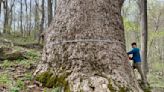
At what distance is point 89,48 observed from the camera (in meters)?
5.31

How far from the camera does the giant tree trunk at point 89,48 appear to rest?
5020 mm

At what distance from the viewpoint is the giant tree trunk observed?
5.02 m

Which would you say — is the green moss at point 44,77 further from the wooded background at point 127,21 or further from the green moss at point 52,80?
the wooded background at point 127,21

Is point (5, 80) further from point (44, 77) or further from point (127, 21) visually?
point (127, 21)

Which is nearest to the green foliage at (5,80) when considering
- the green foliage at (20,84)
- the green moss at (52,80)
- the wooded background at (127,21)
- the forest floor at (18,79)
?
the forest floor at (18,79)

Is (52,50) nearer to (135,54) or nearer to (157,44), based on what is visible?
(135,54)

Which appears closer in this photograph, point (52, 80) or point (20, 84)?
point (52, 80)

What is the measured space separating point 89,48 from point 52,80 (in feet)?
2.96

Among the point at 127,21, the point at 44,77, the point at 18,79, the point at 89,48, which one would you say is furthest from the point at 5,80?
the point at 127,21

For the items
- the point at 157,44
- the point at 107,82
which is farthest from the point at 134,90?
the point at 157,44

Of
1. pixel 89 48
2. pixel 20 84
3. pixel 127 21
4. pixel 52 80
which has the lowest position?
pixel 20 84

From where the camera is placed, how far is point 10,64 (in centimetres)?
765

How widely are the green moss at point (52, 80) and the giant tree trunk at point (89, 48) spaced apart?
6 cm

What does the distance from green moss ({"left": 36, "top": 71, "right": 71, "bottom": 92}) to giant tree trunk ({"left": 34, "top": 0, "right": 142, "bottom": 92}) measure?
0.06m
